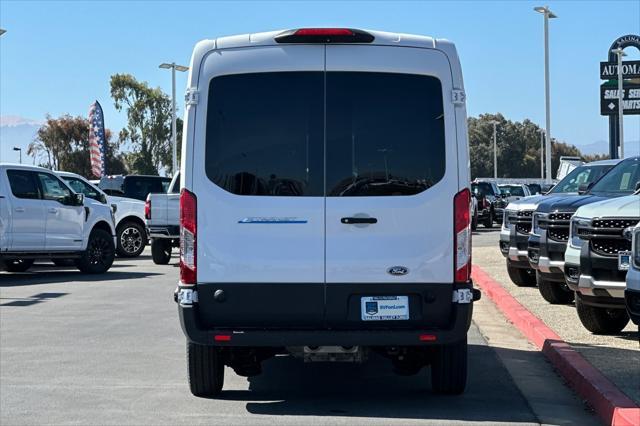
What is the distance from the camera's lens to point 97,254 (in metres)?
20.5

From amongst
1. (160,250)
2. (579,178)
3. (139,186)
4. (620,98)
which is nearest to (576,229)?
(579,178)

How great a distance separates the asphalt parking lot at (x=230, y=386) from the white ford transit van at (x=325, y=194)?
0.65m

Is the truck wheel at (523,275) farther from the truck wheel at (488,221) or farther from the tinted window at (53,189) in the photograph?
the truck wheel at (488,221)

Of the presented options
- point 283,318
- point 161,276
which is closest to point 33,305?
point 161,276

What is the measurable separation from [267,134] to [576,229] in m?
4.55

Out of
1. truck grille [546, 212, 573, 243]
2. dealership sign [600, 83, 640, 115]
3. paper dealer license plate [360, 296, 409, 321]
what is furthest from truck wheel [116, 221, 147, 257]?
dealership sign [600, 83, 640, 115]

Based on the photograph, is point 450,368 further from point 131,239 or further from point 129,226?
point 131,239

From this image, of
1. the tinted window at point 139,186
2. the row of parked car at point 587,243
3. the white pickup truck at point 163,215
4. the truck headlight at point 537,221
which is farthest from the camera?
the tinted window at point 139,186

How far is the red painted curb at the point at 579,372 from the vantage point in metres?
7.12

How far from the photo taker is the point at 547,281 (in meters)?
13.8

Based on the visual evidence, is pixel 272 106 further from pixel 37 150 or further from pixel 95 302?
pixel 37 150

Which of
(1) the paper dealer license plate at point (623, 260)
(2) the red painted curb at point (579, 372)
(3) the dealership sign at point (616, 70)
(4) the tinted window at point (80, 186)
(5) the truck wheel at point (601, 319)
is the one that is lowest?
(2) the red painted curb at point (579, 372)

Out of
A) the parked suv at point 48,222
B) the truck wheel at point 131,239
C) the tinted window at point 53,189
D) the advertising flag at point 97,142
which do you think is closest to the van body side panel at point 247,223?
the parked suv at point 48,222

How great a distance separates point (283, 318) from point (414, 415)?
1219 mm
